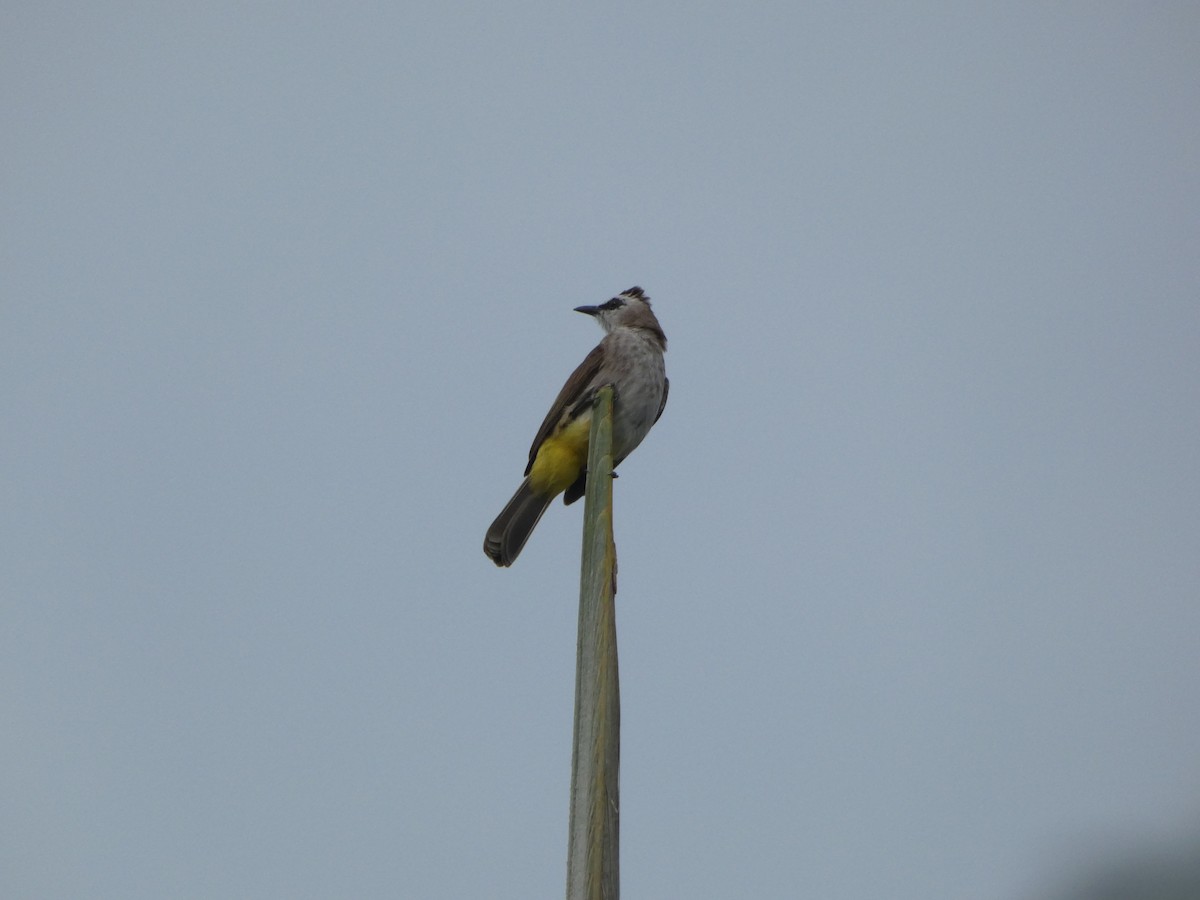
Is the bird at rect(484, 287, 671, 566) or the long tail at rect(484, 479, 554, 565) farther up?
the bird at rect(484, 287, 671, 566)

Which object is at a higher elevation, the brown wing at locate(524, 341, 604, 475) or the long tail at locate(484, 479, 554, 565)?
the brown wing at locate(524, 341, 604, 475)

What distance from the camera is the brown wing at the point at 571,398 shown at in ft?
20.3

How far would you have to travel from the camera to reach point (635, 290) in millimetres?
8531

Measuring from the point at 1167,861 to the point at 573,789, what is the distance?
13164 mm

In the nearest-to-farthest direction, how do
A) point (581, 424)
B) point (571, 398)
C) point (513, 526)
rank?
point (513, 526)
point (581, 424)
point (571, 398)

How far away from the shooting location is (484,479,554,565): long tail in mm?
5699

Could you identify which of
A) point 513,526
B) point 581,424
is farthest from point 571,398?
point 513,526

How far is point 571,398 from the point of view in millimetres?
6305

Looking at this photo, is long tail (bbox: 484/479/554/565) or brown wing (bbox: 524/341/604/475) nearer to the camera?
long tail (bbox: 484/479/554/565)

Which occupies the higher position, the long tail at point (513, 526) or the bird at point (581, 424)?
the bird at point (581, 424)

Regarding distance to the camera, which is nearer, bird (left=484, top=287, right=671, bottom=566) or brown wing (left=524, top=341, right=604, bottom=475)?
bird (left=484, top=287, right=671, bottom=566)

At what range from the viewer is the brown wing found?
20.3ft

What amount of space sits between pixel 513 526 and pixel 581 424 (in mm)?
624

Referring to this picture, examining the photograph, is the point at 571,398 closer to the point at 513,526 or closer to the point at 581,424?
the point at 581,424
